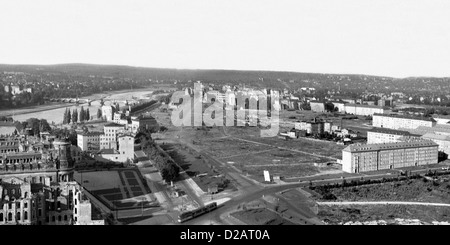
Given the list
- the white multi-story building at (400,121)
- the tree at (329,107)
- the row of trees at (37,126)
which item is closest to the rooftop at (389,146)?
the white multi-story building at (400,121)

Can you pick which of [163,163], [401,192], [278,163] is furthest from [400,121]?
[163,163]

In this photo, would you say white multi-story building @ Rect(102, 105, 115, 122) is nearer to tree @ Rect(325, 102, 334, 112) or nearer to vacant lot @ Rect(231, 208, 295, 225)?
tree @ Rect(325, 102, 334, 112)

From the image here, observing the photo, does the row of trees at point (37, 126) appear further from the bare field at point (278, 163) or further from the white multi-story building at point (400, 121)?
the white multi-story building at point (400, 121)

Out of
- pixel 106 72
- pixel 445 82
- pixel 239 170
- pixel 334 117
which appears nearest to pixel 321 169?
pixel 239 170

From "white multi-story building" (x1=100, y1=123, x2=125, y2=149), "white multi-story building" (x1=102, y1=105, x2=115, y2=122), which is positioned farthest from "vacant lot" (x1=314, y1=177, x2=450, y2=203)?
"white multi-story building" (x1=102, y1=105, x2=115, y2=122)

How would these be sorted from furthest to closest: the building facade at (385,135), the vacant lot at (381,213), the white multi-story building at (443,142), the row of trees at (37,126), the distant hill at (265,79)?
the distant hill at (265,79), the row of trees at (37,126), the building facade at (385,135), the white multi-story building at (443,142), the vacant lot at (381,213)

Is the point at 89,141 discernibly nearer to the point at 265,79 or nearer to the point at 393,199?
the point at 393,199
